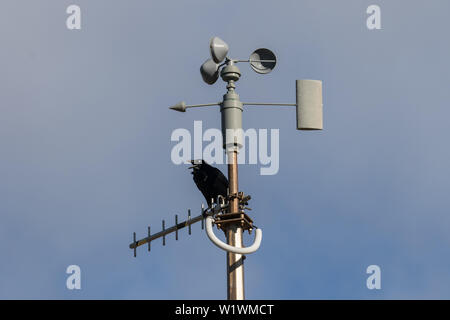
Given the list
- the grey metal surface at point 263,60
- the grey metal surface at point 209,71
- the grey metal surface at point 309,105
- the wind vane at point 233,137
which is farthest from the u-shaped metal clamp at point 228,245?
the grey metal surface at point 263,60

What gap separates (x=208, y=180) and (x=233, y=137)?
2.86 meters

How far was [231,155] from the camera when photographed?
19000mm

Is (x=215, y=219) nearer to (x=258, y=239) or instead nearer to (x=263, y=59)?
(x=258, y=239)

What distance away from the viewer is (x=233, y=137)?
18.9 meters

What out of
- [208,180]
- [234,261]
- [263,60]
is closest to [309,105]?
[263,60]

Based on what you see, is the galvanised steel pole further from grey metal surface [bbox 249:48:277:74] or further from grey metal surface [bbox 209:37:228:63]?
grey metal surface [bbox 249:48:277:74]

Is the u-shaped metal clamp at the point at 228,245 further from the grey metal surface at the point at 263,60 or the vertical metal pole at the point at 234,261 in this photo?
the grey metal surface at the point at 263,60

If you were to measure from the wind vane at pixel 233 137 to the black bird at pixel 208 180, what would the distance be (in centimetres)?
158

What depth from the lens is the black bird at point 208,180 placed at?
21.4 metres

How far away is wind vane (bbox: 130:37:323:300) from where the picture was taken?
59.7 feet

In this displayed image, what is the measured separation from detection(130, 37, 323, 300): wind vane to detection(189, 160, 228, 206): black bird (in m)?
1.58

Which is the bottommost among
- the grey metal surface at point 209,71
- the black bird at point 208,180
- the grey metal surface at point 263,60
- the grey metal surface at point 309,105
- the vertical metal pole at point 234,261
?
the vertical metal pole at point 234,261

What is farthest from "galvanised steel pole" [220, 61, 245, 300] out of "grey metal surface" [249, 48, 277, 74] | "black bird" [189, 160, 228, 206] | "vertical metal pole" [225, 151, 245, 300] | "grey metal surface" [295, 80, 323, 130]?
"black bird" [189, 160, 228, 206]

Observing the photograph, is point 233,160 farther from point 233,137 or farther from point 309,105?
point 309,105
